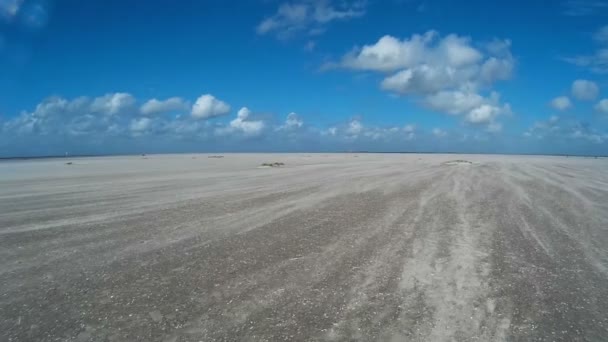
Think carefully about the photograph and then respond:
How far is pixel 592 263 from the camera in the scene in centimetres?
689

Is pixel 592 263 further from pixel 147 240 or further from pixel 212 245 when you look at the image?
pixel 147 240

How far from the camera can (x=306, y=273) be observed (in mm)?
6383

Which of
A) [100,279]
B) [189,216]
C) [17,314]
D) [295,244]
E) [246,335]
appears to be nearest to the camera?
[246,335]

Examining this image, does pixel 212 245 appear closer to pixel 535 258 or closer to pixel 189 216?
pixel 189 216

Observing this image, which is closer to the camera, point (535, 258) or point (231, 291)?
point (231, 291)

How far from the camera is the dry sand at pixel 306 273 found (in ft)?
15.0

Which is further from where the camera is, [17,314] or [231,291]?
[231,291]

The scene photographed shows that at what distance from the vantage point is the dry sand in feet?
15.0

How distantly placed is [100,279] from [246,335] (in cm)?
350

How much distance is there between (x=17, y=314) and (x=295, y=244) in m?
5.09

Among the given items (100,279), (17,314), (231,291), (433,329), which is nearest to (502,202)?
(433,329)

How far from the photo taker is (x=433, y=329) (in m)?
4.43

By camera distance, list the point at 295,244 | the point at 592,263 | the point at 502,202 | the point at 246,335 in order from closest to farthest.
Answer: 1. the point at 246,335
2. the point at 592,263
3. the point at 295,244
4. the point at 502,202

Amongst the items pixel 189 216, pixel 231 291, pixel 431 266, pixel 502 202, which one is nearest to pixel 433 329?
pixel 431 266
